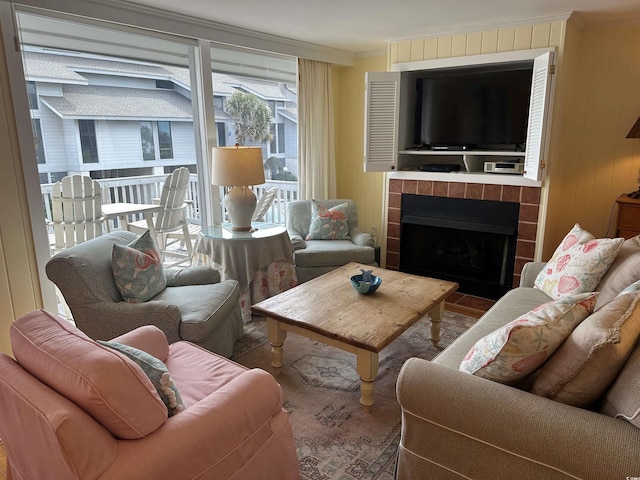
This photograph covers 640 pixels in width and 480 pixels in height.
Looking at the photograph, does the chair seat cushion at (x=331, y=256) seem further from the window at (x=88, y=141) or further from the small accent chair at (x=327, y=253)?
the window at (x=88, y=141)

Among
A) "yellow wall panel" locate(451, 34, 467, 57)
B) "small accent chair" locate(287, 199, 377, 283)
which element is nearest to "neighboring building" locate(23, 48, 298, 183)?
"small accent chair" locate(287, 199, 377, 283)

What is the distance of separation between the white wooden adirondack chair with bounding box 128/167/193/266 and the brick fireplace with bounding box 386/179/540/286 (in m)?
2.01

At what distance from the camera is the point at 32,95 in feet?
9.29

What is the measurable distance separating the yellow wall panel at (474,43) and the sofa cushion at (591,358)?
9.64ft

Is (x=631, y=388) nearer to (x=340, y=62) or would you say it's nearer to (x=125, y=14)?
(x=125, y=14)

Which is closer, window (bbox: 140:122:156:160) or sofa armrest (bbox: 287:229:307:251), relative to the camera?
window (bbox: 140:122:156:160)

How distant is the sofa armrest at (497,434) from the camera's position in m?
1.25

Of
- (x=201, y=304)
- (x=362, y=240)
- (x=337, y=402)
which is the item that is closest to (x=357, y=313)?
(x=337, y=402)

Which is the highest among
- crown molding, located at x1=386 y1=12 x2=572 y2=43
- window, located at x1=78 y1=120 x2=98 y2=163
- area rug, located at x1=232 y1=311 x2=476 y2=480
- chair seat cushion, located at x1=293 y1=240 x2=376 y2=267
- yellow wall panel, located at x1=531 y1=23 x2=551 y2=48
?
crown molding, located at x1=386 y1=12 x2=572 y2=43

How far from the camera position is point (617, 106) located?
12.3 ft

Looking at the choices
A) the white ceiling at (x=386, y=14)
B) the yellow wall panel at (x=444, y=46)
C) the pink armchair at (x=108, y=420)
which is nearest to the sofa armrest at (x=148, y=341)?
the pink armchair at (x=108, y=420)

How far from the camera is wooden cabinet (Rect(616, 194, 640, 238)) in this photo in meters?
3.43

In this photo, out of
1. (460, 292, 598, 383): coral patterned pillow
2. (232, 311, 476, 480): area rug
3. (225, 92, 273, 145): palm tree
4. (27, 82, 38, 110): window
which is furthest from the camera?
(225, 92, 273, 145): palm tree

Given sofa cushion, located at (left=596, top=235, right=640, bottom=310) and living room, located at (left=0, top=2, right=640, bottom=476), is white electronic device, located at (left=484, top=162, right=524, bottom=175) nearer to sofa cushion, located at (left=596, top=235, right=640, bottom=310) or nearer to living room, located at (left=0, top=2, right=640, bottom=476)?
living room, located at (left=0, top=2, right=640, bottom=476)
